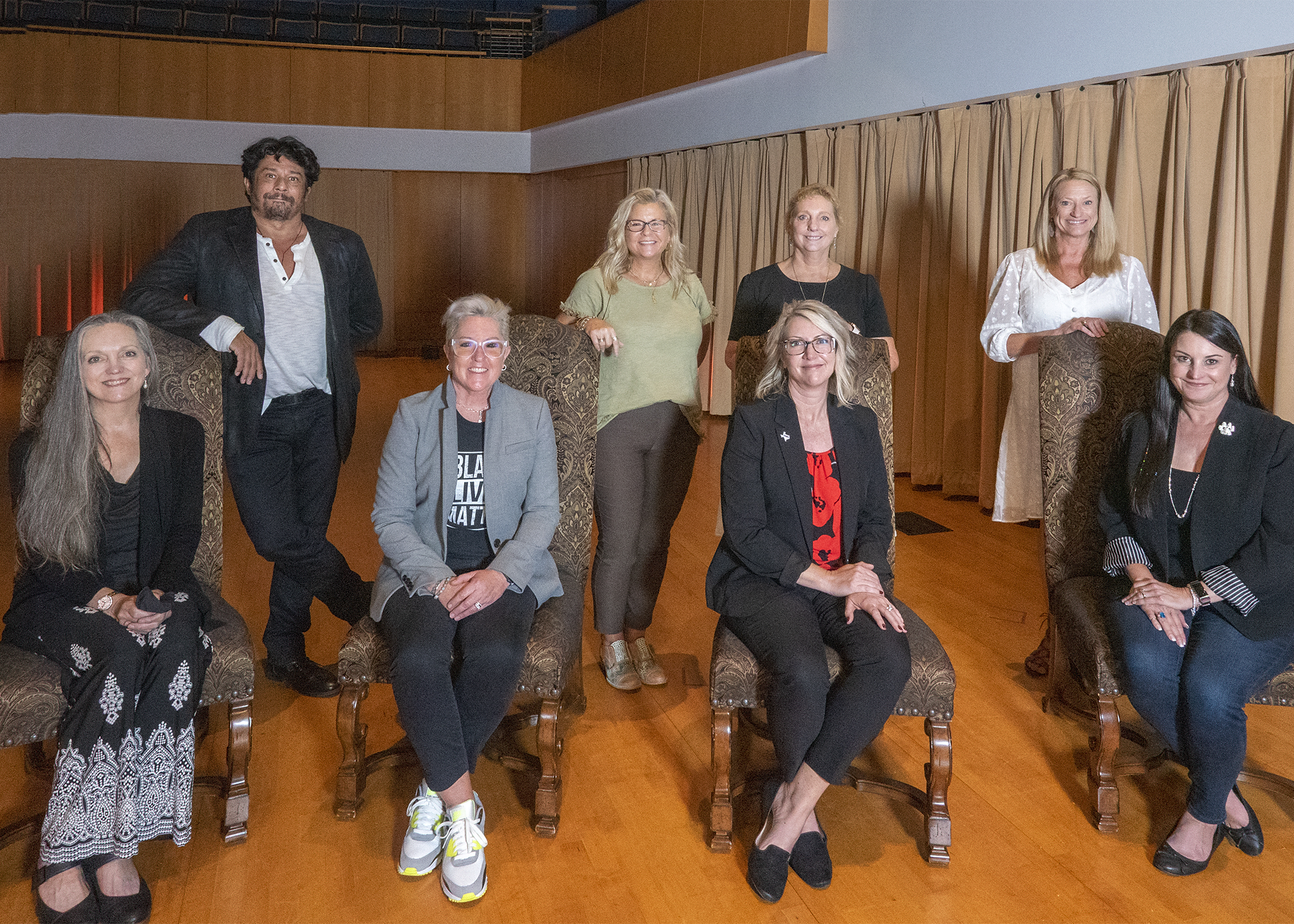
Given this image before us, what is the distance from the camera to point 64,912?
2078 millimetres

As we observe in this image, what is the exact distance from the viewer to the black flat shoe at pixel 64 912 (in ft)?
6.79

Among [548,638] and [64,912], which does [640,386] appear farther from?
[64,912]

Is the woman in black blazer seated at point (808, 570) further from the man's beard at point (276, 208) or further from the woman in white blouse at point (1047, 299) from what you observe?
the man's beard at point (276, 208)

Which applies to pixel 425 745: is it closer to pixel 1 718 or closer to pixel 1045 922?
pixel 1 718

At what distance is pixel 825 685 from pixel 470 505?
987 millimetres

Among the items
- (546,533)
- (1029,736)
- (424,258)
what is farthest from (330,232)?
(424,258)

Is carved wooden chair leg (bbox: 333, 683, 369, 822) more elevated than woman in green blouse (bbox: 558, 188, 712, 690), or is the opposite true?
woman in green blouse (bbox: 558, 188, 712, 690)

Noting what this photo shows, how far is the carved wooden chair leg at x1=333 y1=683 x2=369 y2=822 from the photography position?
2465mm

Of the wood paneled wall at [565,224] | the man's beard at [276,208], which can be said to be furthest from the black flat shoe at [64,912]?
the wood paneled wall at [565,224]

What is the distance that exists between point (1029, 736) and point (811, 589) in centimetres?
99

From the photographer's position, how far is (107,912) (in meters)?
2.10

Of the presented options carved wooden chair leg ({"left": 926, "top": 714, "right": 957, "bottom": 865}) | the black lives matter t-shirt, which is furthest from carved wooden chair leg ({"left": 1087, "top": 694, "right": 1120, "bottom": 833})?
the black lives matter t-shirt

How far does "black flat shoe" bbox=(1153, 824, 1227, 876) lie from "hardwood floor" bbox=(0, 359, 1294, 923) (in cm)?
2

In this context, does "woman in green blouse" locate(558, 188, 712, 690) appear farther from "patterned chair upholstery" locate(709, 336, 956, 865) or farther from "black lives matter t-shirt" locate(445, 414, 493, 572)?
"patterned chair upholstery" locate(709, 336, 956, 865)
